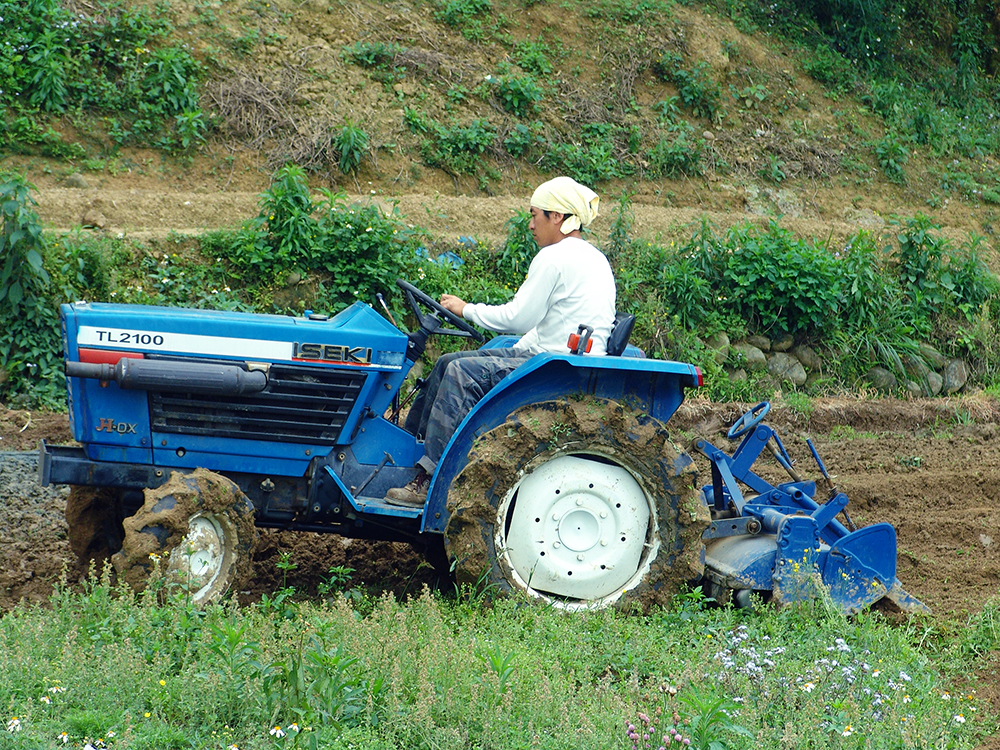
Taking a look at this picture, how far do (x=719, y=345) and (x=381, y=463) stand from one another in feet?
17.2

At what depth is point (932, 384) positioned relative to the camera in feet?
31.3

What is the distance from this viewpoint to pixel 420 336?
451 centimetres

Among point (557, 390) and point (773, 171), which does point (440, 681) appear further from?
point (773, 171)

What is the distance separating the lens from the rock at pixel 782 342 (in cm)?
938

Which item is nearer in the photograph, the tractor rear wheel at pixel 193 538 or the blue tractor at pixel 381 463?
the tractor rear wheel at pixel 193 538

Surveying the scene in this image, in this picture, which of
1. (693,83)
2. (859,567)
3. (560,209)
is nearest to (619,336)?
(560,209)

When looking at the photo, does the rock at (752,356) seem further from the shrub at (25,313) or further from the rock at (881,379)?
the shrub at (25,313)

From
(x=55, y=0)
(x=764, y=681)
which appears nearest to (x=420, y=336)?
(x=764, y=681)

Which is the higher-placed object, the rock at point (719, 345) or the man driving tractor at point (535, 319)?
the man driving tractor at point (535, 319)

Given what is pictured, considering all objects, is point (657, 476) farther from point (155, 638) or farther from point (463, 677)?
point (155, 638)

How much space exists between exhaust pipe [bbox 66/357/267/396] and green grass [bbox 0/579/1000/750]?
2.69 ft

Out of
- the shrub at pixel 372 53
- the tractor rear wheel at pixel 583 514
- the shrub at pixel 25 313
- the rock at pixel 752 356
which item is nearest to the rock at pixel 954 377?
the rock at pixel 752 356

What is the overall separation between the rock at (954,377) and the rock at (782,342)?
162cm

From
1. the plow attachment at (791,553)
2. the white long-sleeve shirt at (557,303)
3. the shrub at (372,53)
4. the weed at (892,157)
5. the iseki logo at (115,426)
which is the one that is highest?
the shrub at (372,53)
